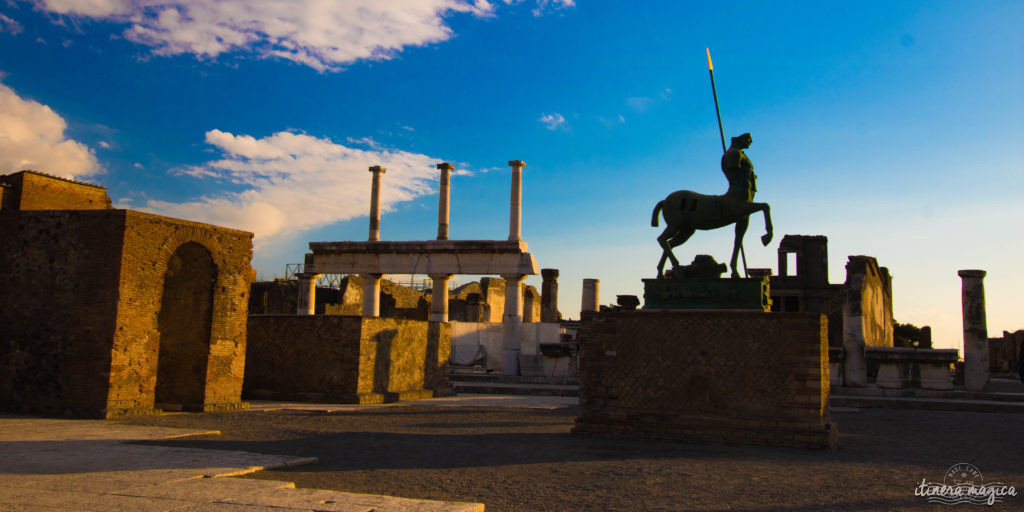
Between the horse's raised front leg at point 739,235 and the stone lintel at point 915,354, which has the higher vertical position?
the horse's raised front leg at point 739,235

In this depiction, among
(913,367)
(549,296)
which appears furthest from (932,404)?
(549,296)

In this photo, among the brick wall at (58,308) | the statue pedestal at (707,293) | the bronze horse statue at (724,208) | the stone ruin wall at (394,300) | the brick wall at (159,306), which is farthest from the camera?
the stone ruin wall at (394,300)

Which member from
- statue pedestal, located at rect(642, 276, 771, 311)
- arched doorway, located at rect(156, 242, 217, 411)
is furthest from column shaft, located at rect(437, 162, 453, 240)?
statue pedestal, located at rect(642, 276, 771, 311)

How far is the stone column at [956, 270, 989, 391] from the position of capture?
16.4 m

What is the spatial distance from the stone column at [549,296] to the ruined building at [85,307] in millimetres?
21787

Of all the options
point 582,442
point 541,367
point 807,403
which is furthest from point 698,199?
point 541,367

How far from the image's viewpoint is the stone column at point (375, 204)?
83.4 feet

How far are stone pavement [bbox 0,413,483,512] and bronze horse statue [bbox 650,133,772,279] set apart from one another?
215 inches

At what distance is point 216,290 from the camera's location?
1137cm

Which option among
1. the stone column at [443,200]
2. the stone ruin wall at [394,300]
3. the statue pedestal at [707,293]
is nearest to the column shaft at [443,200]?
the stone column at [443,200]

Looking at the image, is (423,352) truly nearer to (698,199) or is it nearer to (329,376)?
(329,376)

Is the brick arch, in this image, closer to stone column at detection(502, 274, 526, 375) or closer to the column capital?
stone column at detection(502, 274, 526, 375)

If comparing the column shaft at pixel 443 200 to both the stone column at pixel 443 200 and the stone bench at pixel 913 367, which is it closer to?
the stone column at pixel 443 200

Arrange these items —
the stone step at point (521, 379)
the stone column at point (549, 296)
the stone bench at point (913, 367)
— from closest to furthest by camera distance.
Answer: the stone bench at point (913, 367)
the stone step at point (521, 379)
the stone column at point (549, 296)
